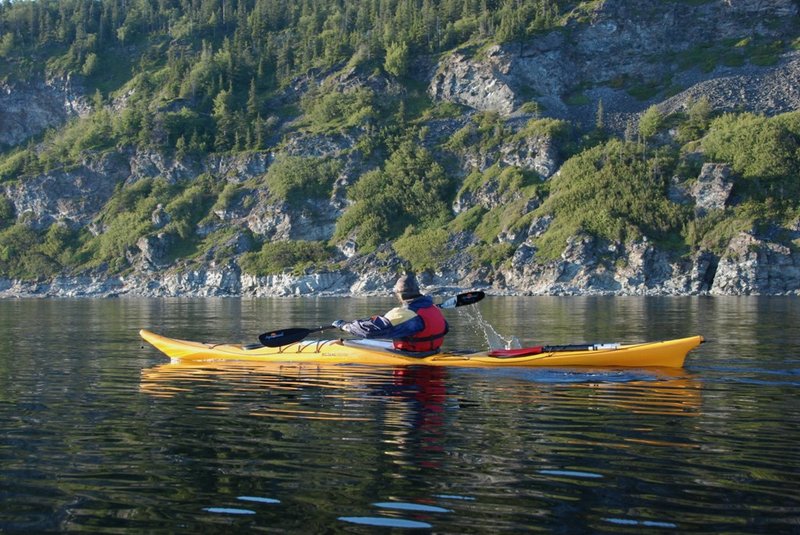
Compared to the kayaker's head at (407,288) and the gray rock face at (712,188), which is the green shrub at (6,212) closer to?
the gray rock face at (712,188)

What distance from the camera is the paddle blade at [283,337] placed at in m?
24.0

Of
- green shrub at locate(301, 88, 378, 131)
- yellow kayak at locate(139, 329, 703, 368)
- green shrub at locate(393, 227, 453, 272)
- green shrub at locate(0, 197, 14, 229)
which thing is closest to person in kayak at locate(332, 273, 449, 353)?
yellow kayak at locate(139, 329, 703, 368)

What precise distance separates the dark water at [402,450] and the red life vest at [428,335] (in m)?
0.94

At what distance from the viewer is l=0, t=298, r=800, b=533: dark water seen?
347 inches

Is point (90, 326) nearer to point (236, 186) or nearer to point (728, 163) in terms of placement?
point (728, 163)

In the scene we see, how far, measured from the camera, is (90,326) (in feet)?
147

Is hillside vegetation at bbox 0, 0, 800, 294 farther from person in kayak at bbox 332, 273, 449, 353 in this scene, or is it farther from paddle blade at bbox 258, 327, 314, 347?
person in kayak at bbox 332, 273, 449, 353

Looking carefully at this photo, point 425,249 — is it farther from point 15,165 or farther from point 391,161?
point 15,165

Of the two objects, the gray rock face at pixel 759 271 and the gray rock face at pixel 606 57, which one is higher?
the gray rock face at pixel 606 57

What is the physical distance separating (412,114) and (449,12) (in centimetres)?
3866

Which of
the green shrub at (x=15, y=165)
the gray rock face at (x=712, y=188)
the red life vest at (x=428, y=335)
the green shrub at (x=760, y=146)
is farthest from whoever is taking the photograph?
the green shrub at (x=15, y=165)

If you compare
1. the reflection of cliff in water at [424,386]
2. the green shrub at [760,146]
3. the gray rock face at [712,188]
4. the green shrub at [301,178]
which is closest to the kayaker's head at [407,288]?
the reflection of cliff in water at [424,386]

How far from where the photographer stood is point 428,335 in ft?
71.2

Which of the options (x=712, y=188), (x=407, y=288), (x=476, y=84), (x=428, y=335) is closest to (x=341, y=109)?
(x=476, y=84)
